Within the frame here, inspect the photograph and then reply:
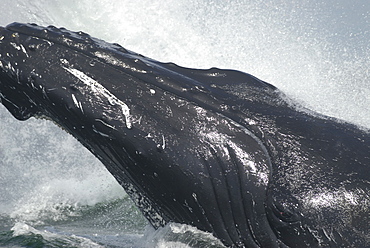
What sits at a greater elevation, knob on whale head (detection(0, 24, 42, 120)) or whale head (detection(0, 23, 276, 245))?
knob on whale head (detection(0, 24, 42, 120))

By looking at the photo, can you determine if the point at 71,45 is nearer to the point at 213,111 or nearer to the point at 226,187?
the point at 213,111

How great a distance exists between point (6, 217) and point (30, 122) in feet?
9.59

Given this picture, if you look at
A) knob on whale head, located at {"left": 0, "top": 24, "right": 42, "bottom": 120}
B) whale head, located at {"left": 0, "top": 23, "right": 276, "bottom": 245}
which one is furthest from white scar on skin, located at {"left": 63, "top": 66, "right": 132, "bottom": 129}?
knob on whale head, located at {"left": 0, "top": 24, "right": 42, "bottom": 120}

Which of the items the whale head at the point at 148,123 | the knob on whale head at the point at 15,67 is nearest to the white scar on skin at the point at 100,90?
the whale head at the point at 148,123

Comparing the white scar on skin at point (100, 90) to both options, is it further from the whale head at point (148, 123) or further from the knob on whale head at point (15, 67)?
the knob on whale head at point (15, 67)

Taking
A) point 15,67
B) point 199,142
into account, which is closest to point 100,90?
point 15,67

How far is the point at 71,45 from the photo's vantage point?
444 centimetres

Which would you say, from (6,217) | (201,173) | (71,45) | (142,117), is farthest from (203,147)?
(6,217)

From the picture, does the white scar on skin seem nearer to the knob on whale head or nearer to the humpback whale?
the humpback whale

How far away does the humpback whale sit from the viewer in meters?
3.97

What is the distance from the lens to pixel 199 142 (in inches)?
163

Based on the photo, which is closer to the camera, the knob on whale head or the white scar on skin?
the white scar on skin

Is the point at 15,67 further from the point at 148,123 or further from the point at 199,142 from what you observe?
the point at 199,142

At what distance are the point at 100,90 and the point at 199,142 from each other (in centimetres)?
80
